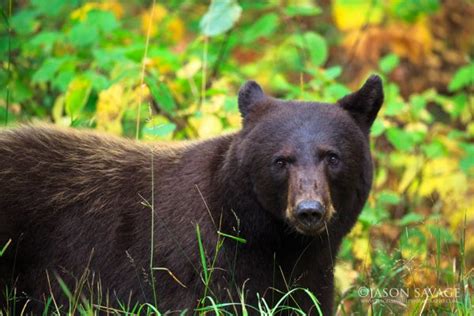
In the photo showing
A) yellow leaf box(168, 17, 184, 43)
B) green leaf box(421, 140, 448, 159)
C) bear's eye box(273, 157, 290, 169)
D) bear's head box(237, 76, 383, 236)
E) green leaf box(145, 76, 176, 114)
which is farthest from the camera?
yellow leaf box(168, 17, 184, 43)

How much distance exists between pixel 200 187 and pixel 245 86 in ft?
2.16

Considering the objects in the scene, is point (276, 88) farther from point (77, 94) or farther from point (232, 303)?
point (232, 303)

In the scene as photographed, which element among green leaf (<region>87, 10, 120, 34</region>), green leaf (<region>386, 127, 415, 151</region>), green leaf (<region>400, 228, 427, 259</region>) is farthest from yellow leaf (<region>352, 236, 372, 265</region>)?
green leaf (<region>87, 10, 120, 34</region>)

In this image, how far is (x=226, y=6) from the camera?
731 centimetres

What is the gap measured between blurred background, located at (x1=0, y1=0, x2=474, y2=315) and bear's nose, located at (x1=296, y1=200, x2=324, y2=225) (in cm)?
75

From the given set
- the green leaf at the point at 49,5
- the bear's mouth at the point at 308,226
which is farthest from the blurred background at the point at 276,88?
the bear's mouth at the point at 308,226

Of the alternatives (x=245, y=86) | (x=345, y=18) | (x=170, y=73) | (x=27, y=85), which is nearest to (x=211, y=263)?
(x=245, y=86)

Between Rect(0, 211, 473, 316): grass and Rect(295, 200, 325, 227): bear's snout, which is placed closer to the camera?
Rect(295, 200, 325, 227): bear's snout

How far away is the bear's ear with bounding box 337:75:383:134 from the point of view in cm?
534

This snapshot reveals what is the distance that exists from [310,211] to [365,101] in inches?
38.6

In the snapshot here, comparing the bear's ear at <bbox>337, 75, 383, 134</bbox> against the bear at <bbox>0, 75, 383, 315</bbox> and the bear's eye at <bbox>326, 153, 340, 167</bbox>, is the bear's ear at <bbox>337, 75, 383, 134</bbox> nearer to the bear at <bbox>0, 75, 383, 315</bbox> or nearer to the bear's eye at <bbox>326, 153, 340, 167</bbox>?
the bear at <bbox>0, 75, 383, 315</bbox>

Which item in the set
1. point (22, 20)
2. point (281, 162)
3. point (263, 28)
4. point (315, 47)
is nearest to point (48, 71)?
point (22, 20)

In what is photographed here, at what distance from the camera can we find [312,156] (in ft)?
16.4

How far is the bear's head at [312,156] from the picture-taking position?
4.87 m
